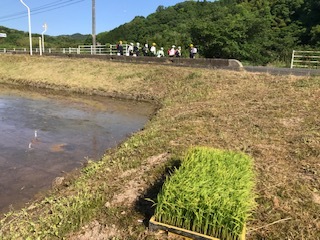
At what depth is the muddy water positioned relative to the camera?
18.1ft

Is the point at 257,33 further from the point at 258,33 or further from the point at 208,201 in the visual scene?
the point at 208,201

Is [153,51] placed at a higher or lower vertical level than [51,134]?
higher

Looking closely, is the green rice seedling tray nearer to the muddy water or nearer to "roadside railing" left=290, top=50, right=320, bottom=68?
the muddy water

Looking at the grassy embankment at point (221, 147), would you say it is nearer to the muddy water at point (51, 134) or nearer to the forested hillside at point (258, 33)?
the muddy water at point (51, 134)

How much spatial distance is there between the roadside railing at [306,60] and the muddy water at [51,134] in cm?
1152

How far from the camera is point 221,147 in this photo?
565cm

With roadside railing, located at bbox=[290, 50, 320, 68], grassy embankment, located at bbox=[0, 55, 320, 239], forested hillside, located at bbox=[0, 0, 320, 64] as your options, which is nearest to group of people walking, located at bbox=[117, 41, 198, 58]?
forested hillside, located at bbox=[0, 0, 320, 64]

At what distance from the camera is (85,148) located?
7344 mm

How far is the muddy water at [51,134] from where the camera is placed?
5512 millimetres

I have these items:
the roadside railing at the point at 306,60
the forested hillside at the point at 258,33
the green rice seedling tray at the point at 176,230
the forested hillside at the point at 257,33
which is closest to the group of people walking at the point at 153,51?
the forested hillside at the point at 257,33

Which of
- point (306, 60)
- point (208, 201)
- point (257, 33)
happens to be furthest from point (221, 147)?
point (257, 33)

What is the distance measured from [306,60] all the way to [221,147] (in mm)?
16608

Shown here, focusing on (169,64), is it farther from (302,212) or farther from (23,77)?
(302,212)

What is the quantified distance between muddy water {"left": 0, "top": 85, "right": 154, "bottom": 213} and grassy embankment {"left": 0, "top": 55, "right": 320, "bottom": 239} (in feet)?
2.35
